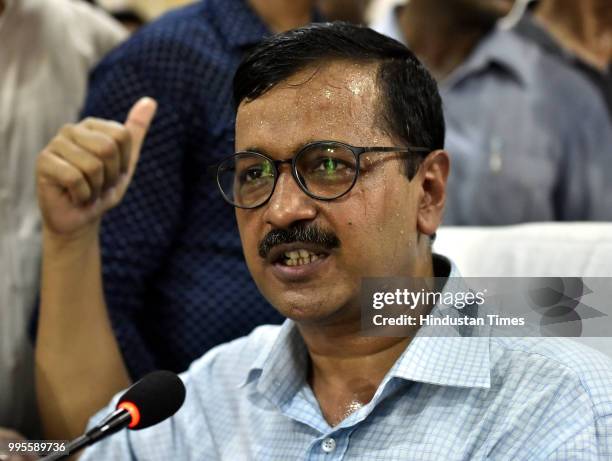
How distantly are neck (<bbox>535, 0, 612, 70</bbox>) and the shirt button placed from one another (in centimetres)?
161

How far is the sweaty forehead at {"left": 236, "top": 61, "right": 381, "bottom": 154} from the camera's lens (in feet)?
4.14

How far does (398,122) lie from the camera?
1.30 metres

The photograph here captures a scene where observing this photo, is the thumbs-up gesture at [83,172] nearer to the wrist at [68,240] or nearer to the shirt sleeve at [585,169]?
the wrist at [68,240]

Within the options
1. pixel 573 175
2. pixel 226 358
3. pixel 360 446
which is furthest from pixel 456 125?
pixel 360 446

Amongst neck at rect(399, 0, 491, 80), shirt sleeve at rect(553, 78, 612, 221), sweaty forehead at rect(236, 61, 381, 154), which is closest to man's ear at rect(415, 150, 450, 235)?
sweaty forehead at rect(236, 61, 381, 154)

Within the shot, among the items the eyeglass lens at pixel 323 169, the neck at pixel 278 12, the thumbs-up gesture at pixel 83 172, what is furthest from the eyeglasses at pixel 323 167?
the neck at pixel 278 12

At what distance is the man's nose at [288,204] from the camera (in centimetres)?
124

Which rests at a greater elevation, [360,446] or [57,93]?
[57,93]

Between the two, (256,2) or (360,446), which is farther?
(256,2)

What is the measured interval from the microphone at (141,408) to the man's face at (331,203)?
0.18 meters

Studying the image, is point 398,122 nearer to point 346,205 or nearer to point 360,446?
point 346,205

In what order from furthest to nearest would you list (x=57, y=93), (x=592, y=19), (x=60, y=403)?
1. (x=592, y=19)
2. (x=57, y=93)
3. (x=60, y=403)

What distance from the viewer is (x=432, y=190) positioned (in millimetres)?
1359

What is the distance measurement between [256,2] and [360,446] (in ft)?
3.90
